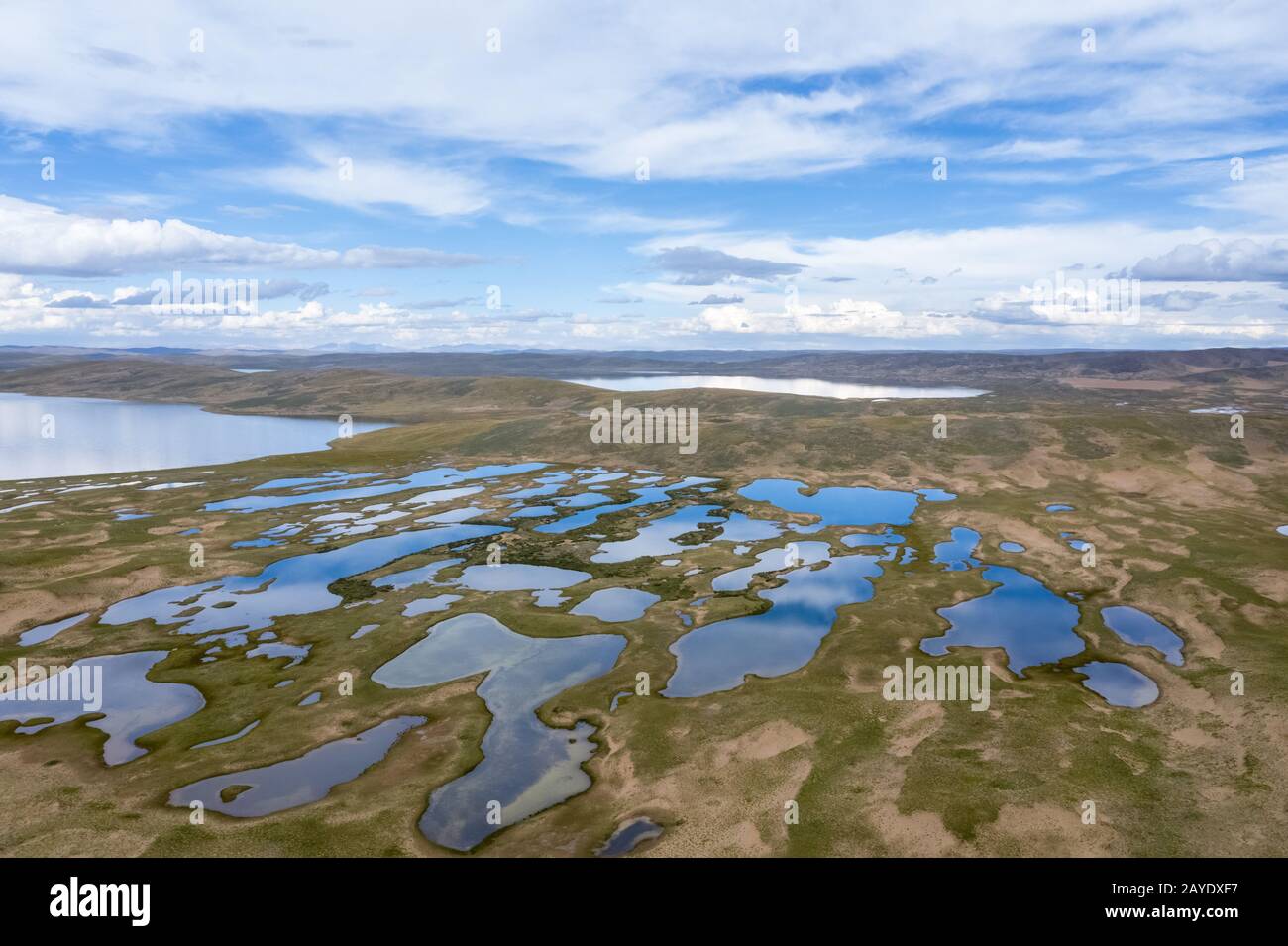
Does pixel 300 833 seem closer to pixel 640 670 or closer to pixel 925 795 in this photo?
pixel 640 670

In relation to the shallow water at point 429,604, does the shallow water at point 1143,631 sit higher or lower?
lower

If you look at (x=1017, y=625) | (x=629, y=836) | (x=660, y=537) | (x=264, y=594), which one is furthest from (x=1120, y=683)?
(x=264, y=594)

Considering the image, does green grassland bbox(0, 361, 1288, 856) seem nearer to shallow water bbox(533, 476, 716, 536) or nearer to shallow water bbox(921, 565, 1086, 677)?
shallow water bbox(921, 565, 1086, 677)

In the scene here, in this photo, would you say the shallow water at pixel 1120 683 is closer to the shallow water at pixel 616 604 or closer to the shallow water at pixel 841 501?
the shallow water at pixel 616 604

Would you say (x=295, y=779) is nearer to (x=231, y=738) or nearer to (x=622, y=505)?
(x=231, y=738)
